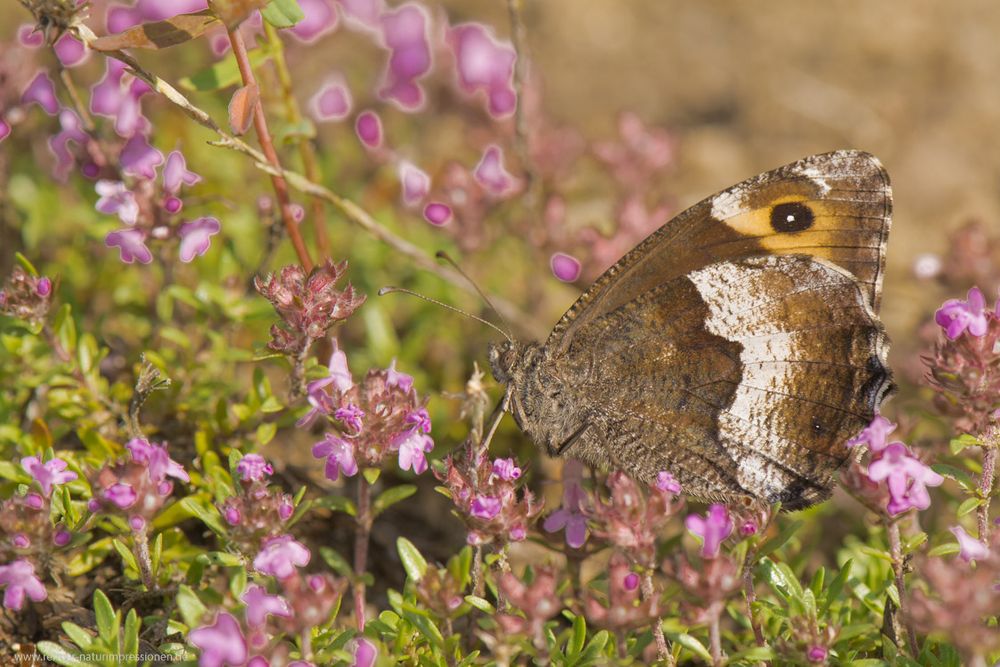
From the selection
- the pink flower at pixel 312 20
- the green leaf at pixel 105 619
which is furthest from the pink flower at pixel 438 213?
the green leaf at pixel 105 619

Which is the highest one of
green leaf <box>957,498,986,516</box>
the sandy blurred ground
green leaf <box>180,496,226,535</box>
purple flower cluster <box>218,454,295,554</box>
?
the sandy blurred ground

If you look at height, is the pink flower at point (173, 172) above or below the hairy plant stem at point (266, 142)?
below

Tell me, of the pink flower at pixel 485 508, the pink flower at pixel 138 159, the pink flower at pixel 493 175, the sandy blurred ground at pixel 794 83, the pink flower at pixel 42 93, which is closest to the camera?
the pink flower at pixel 485 508

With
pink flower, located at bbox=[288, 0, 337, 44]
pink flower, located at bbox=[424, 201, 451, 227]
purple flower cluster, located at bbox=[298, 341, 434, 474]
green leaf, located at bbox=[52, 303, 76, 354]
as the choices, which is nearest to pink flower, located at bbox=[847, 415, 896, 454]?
purple flower cluster, located at bbox=[298, 341, 434, 474]

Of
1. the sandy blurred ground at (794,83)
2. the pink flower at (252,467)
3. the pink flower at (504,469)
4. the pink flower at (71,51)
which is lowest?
the pink flower at (252,467)

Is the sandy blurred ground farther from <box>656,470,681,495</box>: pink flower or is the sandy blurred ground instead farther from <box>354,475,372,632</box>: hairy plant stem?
<box>354,475,372,632</box>: hairy plant stem

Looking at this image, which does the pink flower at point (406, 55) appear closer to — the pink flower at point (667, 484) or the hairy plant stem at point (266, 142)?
the hairy plant stem at point (266, 142)
